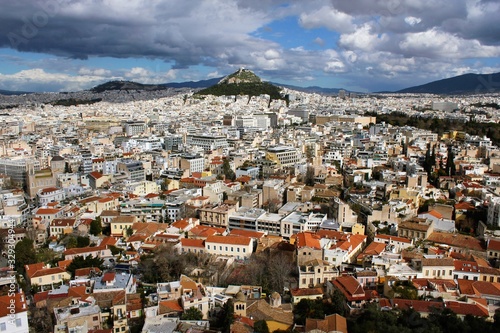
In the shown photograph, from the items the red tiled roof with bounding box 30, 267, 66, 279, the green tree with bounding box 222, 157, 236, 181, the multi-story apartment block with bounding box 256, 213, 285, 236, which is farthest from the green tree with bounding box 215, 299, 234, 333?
the green tree with bounding box 222, 157, 236, 181

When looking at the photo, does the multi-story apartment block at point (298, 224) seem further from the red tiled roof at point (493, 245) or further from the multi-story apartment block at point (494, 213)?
the multi-story apartment block at point (494, 213)

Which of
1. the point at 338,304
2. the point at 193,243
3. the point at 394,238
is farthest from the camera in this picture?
the point at 193,243

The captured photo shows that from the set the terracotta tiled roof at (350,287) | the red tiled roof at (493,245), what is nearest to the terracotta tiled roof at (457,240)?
the red tiled roof at (493,245)

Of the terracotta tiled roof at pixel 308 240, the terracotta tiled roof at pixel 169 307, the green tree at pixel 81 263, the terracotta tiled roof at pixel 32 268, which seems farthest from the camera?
the terracotta tiled roof at pixel 308 240

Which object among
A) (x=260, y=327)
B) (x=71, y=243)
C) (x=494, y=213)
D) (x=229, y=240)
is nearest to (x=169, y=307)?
(x=260, y=327)

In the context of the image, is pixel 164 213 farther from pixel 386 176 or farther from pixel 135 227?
pixel 386 176

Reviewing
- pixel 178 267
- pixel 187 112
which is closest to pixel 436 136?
pixel 178 267

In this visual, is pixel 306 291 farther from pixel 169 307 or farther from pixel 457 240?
pixel 457 240
